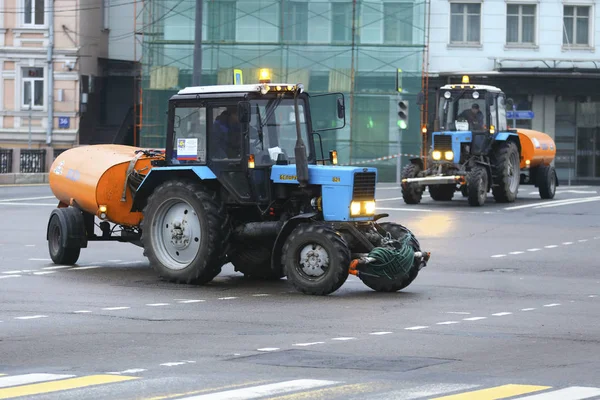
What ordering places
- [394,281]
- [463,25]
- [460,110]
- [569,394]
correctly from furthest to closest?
[463,25] < [460,110] < [394,281] < [569,394]

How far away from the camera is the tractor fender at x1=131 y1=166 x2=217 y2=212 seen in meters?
17.2

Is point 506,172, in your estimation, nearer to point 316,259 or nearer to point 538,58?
point 316,259

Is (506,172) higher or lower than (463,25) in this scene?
lower

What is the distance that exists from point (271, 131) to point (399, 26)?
3472cm

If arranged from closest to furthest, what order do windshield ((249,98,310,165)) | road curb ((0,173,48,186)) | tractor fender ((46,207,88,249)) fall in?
windshield ((249,98,310,165)), tractor fender ((46,207,88,249)), road curb ((0,173,48,186))

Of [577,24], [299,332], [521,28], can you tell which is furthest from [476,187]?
[577,24]

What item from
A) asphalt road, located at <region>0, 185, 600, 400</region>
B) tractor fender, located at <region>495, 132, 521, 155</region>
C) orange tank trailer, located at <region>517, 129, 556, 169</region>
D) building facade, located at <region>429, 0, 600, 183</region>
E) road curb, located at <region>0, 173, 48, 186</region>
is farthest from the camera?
building facade, located at <region>429, 0, 600, 183</region>

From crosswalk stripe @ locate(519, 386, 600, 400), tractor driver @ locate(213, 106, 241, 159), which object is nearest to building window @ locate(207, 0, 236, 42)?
tractor driver @ locate(213, 106, 241, 159)

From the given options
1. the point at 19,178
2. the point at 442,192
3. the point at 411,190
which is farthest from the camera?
the point at 19,178

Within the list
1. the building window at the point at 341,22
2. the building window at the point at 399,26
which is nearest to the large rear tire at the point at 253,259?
the building window at the point at 341,22

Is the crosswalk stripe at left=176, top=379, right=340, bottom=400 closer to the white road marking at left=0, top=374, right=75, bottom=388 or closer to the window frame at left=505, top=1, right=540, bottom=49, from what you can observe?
the white road marking at left=0, top=374, right=75, bottom=388

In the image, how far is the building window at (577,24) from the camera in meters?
53.4

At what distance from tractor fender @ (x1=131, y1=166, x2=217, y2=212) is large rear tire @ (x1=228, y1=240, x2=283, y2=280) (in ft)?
3.32

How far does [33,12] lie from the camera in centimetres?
5516
